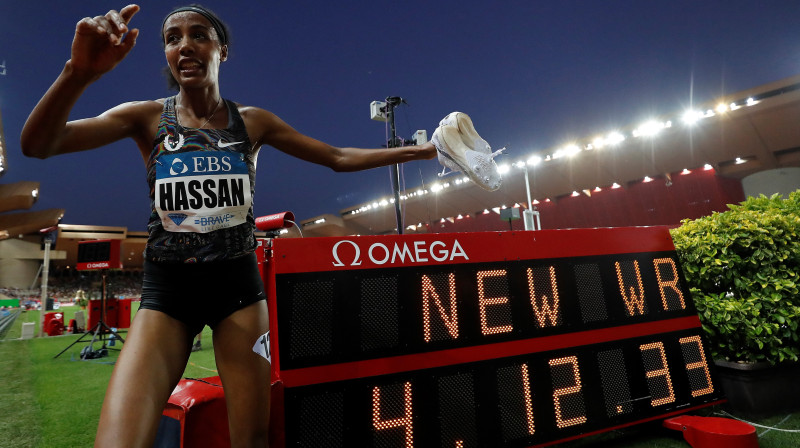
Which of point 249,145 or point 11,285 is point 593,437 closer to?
point 249,145

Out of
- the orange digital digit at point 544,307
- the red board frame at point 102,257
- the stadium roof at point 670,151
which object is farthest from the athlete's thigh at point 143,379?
the stadium roof at point 670,151

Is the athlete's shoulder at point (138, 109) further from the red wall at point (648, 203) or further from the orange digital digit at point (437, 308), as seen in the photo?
the red wall at point (648, 203)

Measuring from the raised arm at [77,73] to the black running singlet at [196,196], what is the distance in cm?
24

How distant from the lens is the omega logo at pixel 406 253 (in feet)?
6.43

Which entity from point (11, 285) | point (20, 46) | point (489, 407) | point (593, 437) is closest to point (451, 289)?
point (489, 407)

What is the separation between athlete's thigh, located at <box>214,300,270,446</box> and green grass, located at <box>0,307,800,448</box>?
6.81 feet

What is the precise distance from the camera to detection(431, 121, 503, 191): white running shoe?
1.63 metres

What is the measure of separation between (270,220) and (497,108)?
244 feet

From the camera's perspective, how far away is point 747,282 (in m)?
2.93

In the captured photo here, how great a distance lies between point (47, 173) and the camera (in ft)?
246

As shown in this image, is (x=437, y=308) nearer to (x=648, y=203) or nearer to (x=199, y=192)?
(x=199, y=192)

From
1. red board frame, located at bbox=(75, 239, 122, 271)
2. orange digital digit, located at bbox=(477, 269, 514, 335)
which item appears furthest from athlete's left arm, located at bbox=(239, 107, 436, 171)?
red board frame, located at bbox=(75, 239, 122, 271)

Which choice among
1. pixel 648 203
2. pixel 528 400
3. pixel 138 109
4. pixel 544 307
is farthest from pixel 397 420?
pixel 648 203

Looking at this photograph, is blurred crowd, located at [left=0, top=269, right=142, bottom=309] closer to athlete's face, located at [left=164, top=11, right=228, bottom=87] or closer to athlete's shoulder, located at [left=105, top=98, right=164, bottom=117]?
athlete's shoulder, located at [left=105, top=98, right=164, bottom=117]
